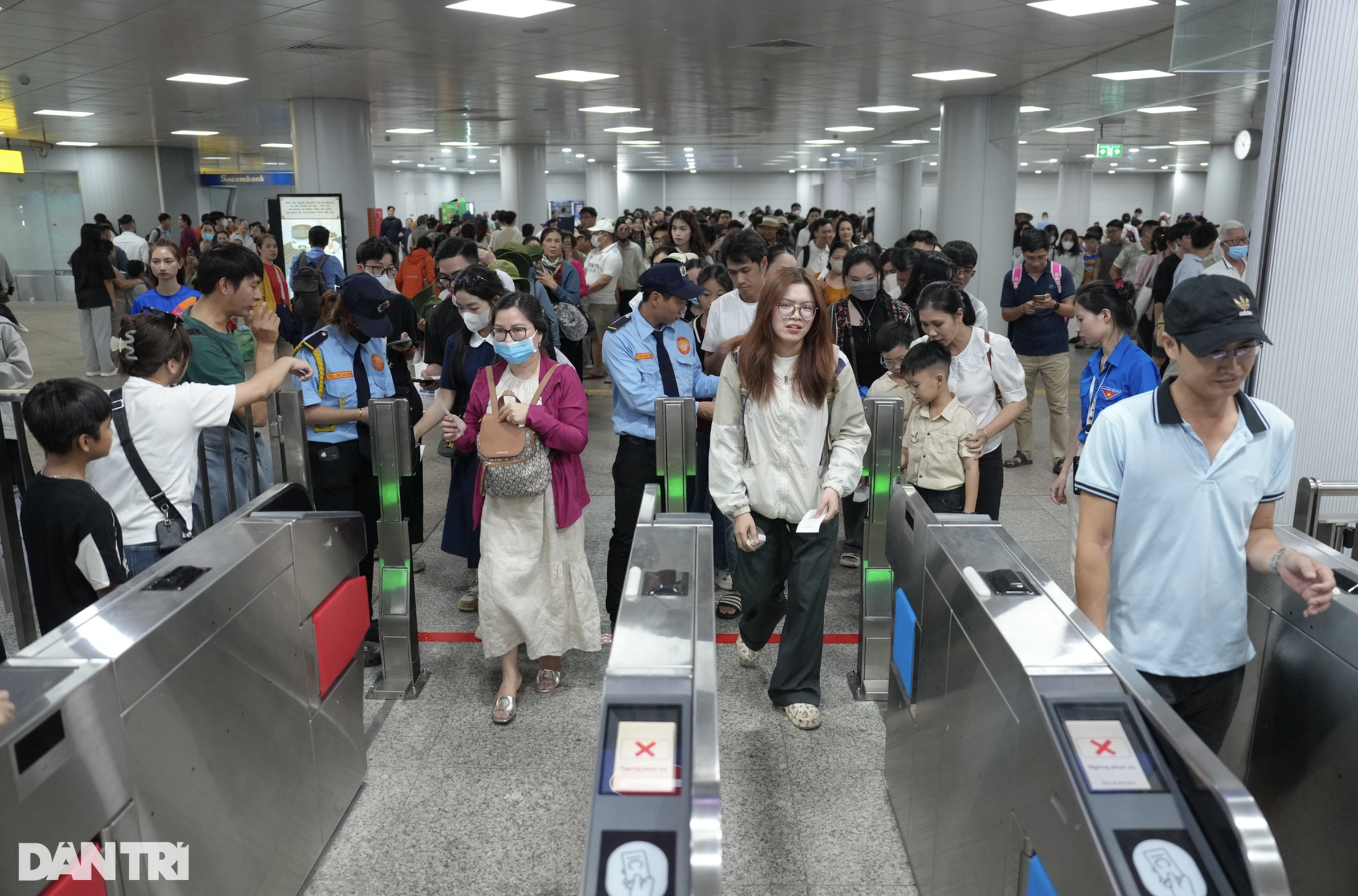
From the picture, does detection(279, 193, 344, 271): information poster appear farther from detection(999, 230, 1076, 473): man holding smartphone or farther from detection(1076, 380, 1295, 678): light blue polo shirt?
detection(1076, 380, 1295, 678): light blue polo shirt

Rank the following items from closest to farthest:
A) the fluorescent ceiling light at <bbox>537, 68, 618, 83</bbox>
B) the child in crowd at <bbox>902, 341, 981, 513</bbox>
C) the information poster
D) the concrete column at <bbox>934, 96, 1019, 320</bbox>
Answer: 1. the child in crowd at <bbox>902, 341, 981, 513</bbox>
2. the fluorescent ceiling light at <bbox>537, 68, 618, 83</bbox>
3. the information poster
4. the concrete column at <bbox>934, 96, 1019, 320</bbox>

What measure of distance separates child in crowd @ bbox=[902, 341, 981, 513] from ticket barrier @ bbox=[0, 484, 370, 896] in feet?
7.61

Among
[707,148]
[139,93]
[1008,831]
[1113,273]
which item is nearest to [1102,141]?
[1113,273]

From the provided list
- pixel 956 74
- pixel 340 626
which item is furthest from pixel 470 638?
pixel 956 74

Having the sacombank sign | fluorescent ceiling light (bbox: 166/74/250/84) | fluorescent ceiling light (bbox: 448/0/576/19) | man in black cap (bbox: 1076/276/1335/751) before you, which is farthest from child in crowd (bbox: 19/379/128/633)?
fluorescent ceiling light (bbox: 166/74/250/84)

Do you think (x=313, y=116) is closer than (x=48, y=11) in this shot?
No

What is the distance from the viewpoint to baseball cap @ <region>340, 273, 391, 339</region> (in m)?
4.23

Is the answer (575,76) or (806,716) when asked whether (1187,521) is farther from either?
(575,76)

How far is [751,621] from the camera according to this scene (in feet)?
13.2

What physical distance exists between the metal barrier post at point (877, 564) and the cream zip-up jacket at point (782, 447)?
1.71ft

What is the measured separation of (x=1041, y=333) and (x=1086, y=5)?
2677 mm

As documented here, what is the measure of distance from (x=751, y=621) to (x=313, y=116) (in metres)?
11.8

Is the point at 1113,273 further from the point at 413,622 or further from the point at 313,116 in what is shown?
the point at 413,622

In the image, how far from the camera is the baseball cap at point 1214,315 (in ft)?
7.02
